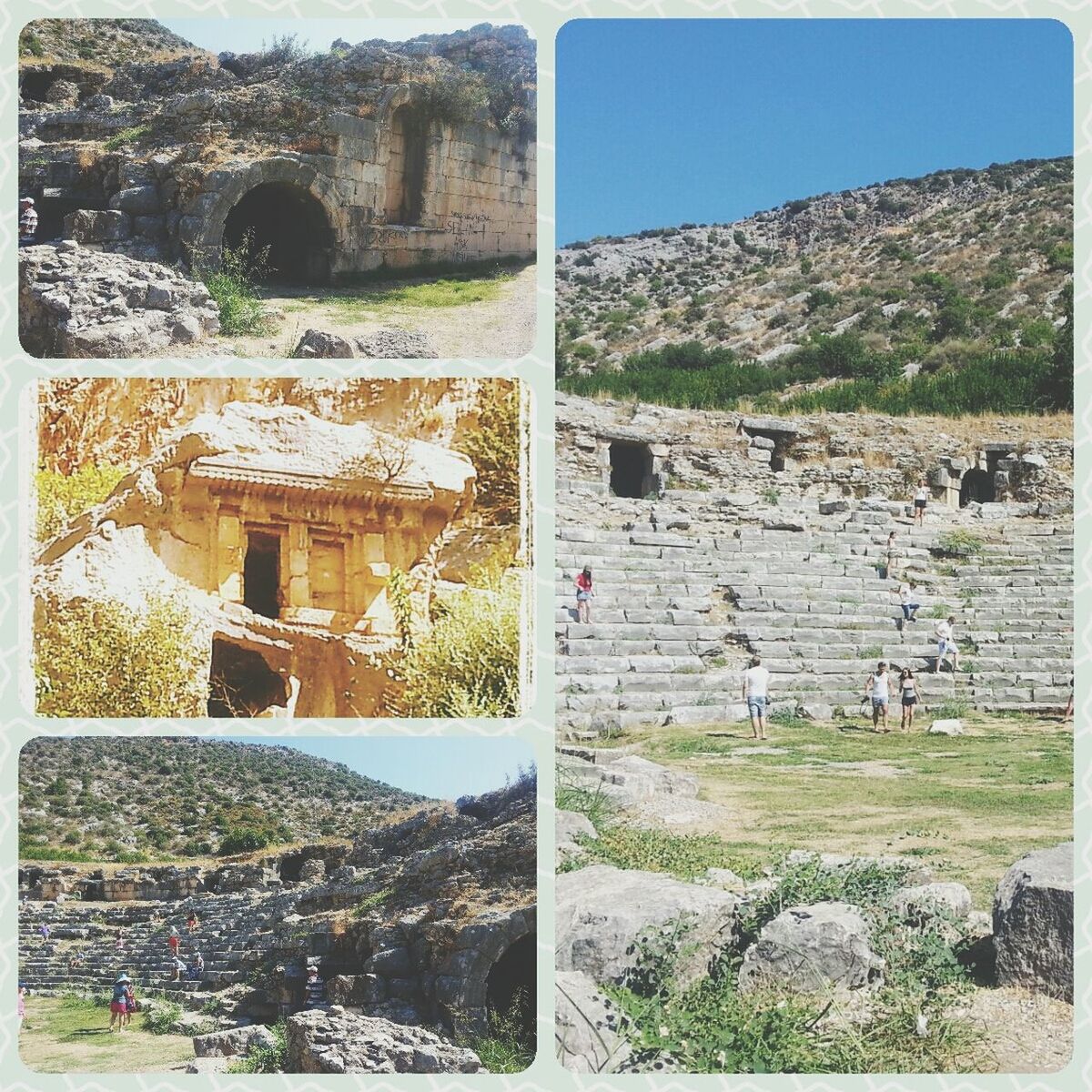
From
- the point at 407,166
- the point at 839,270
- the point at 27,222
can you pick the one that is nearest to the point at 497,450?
the point at 27,222

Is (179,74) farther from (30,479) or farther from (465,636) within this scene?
(465,636)

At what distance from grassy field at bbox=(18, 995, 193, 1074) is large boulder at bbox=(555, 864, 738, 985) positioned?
79.9 inches

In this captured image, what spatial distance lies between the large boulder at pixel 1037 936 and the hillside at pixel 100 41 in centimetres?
649

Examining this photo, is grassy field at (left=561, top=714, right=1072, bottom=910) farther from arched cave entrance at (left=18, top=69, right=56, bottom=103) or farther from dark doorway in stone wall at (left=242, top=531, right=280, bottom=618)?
arched cave entrance at (left=18, top=69, right=56, bottom=103)

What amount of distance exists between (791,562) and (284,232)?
812cm

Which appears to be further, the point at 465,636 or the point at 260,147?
the point at 260,147

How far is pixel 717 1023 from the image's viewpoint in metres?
5.66

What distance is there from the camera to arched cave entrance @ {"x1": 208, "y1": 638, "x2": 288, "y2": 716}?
5520mm

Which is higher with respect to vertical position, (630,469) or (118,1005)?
(630,469)

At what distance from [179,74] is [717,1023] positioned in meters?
7.15

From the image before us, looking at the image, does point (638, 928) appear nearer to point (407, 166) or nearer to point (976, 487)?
point (407, 166)

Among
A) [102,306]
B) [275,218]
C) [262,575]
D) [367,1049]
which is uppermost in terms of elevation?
[275,218]

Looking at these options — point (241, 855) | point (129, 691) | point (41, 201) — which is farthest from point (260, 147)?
point (241, 855)

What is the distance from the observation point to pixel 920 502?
59.5 feet
